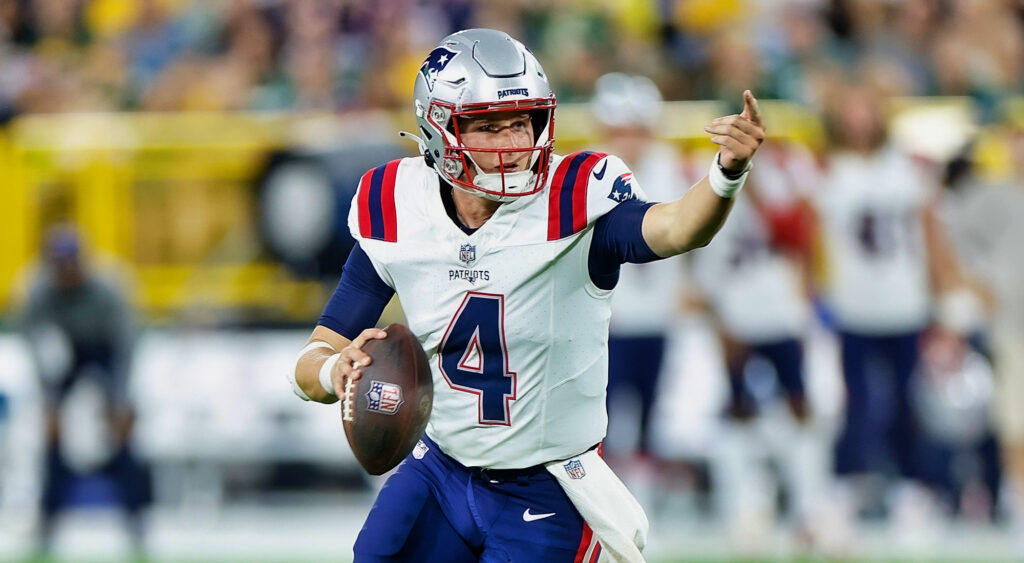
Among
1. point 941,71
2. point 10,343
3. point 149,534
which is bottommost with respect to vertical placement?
point 149,534

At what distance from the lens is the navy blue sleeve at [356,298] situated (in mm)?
3934

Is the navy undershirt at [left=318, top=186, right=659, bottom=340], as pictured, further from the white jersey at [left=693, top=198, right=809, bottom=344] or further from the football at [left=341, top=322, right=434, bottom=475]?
the white jersey at [left=693, top=198, right=809, bottom=344]

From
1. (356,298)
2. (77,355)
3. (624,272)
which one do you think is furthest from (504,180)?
(77,355)

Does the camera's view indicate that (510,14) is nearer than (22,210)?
No

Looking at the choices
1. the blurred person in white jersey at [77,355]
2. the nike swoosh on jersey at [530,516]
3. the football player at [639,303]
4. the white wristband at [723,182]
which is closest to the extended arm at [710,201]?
the white wristband at [723,182]

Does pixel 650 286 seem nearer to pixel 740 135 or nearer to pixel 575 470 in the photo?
pixel 575 470

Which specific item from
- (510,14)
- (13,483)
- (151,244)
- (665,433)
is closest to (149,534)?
(13,483)

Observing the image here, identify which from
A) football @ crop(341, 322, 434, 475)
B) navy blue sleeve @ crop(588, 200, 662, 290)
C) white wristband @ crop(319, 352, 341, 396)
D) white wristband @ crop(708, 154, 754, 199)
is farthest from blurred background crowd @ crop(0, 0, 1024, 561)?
white wristband @ crop(708, 154, 754, 199)

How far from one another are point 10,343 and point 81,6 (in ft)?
10.0

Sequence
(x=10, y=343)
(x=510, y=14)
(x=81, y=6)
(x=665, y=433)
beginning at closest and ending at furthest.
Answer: (x=665, y=433), (x=10, y=343), (x=510, y=14), (x=81, y=6)

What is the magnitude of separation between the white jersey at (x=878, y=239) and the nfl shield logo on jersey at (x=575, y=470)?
4.17 metres

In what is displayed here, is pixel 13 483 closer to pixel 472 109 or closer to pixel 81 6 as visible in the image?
pixel 81 6

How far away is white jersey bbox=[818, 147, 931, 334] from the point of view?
7668 mm

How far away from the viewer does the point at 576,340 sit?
12.5 ft
